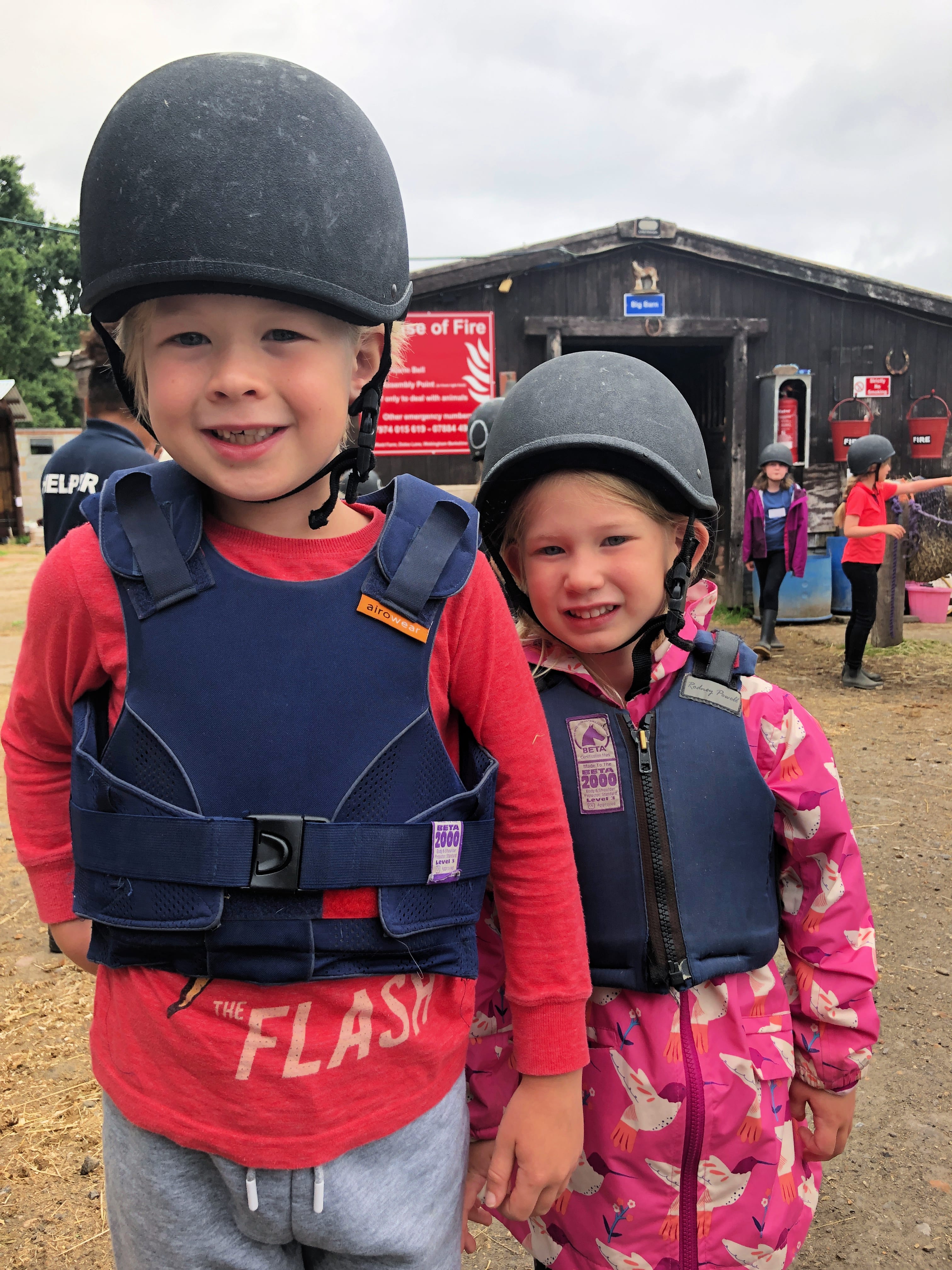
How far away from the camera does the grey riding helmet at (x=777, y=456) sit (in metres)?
9.30

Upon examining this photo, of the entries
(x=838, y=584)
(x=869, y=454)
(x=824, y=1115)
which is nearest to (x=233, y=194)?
(x=824, y=1115)

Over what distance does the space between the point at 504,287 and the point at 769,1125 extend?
9.87 m

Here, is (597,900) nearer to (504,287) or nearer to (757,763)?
(757,763)

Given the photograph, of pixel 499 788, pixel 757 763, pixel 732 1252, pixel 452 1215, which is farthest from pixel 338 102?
pixel 732 1252

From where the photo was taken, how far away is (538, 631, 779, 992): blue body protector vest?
1475 millimetres

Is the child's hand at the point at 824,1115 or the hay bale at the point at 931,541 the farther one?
the hay bale at the point at 931,541

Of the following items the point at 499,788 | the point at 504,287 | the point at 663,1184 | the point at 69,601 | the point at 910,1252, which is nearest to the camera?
the point at 69,601

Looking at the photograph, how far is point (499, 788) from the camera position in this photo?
4.23 ft

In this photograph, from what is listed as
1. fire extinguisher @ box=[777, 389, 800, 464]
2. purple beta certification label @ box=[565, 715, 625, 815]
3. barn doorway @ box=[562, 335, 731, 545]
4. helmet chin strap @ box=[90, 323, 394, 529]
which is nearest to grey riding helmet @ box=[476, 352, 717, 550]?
helmet chin strap @ box=[90, 323, 394, 529]

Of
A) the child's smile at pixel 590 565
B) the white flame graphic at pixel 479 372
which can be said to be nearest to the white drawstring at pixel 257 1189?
the child's smile at pixel 590 565

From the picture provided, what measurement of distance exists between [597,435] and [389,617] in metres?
0.61

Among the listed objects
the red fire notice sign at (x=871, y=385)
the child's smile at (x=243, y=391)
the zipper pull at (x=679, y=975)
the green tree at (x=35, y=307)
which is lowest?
the zipper pull at (x=679, y=975)

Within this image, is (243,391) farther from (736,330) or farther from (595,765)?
(736,330)

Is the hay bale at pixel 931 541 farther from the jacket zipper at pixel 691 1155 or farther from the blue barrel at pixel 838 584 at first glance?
the jacket zipper at pixel 691 1155
